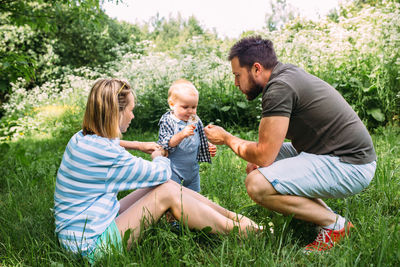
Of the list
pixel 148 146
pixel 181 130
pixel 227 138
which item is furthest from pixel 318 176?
pixel 148 146

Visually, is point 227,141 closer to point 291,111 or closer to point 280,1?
point 291,111

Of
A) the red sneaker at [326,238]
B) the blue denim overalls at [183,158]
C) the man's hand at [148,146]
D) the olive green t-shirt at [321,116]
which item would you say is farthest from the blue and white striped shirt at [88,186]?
the red sneaker at [326,238]

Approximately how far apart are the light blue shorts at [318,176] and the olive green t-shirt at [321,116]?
0.07 m

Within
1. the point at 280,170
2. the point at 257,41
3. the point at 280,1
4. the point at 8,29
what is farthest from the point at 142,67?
the point at 280,1

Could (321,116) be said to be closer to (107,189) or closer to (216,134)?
(216,134)

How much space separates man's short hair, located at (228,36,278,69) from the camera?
2328mm

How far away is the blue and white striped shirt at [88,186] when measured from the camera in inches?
74.0

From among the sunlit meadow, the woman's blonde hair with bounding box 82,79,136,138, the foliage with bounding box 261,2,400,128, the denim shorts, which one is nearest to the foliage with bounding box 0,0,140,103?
the sunlit meadow

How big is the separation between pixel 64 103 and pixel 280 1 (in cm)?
3772

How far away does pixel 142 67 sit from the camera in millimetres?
7934

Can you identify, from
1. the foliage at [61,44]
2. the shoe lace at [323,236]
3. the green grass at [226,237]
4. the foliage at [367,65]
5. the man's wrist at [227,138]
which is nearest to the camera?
the green grass at [226,237]

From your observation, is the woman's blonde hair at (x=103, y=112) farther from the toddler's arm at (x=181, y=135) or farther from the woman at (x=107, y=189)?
the toddler's arm at (x=181, y=135)

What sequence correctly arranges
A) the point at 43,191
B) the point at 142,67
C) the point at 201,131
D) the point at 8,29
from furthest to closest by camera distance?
the point at 8,29 < the point at 142,67 < the point at 43,191 < the point at 201,131

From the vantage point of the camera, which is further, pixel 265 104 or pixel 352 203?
pixel 352 203
